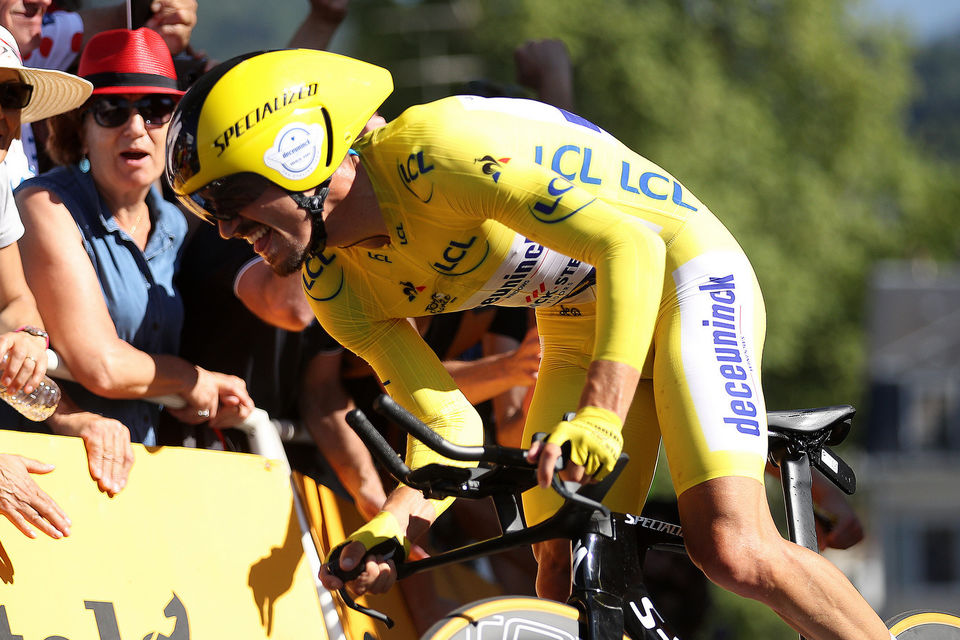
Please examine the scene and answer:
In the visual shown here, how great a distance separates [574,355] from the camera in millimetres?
3699

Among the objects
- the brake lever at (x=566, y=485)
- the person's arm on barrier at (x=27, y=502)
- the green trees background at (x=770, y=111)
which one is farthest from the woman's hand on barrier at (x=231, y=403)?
the green trees background at (x=770, y=111)

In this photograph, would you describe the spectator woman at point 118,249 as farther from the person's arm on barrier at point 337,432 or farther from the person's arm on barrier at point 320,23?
the person's arm on barrier at point 320,23

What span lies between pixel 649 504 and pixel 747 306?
7.99 ft

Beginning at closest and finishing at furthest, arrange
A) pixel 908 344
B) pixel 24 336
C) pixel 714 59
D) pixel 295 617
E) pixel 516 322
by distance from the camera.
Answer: pixel 24 336 → pixel 295 617 → pixel 516 322 → pixel 714 59 → pixel 908 344

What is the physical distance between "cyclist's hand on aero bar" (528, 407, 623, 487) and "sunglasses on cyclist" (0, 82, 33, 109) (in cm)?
197

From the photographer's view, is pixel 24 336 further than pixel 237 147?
Yes

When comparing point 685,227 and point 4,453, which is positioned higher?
point 685,227

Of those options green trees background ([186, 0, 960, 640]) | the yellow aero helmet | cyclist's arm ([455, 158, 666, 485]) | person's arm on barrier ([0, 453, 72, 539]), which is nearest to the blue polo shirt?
person's arm on barrier ([0, 453, 72, 539])

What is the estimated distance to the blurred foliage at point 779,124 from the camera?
22.9 m

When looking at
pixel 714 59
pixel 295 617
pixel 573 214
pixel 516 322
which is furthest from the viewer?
pixel 714 59

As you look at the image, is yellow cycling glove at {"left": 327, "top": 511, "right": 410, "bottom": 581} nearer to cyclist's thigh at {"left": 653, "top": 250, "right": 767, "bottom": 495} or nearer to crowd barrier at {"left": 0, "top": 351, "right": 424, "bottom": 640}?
crowd barrier at {"left": 0, "top": 351, "right": 424, "bottom": 640}

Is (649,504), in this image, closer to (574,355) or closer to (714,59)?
(574,355)

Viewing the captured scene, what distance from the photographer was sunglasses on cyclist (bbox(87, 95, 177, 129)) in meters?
4.02

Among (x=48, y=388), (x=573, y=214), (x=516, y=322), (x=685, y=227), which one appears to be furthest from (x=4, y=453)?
(x=516, y=322)
